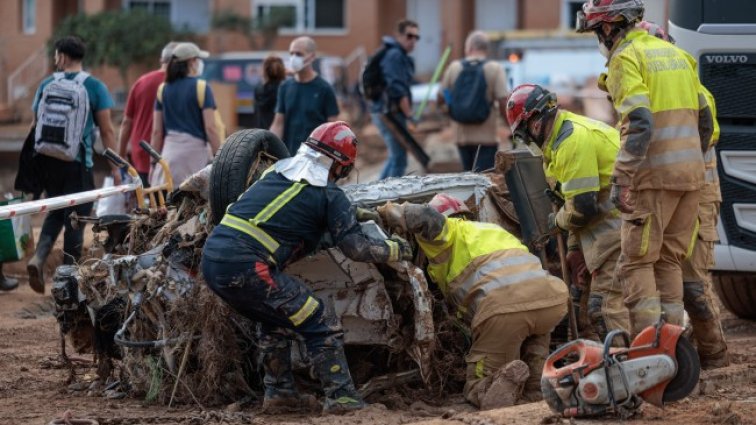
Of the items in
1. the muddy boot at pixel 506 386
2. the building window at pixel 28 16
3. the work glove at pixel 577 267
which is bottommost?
the muddy boot at pixel 506 386

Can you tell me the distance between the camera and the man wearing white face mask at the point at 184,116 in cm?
1145

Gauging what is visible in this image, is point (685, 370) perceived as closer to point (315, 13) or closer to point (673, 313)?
point (673, 313)

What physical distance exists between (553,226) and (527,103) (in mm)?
900

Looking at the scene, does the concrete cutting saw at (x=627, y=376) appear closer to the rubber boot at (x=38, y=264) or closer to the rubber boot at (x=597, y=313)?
the rubber boot at (x=597, y=313)

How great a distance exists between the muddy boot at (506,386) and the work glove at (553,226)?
43.5 inches

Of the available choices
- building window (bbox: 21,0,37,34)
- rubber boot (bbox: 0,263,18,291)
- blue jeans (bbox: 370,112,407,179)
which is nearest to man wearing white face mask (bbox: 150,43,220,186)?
rubber boot (bbox: 0,263,18,291)

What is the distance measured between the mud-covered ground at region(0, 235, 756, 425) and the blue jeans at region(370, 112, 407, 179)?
5378 mm

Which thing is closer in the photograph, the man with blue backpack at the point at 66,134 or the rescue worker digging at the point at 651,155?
the rescue worker digging at the point at 651,155

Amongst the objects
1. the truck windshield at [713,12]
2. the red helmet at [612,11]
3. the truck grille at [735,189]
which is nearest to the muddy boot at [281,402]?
the red helmet at [612,11]

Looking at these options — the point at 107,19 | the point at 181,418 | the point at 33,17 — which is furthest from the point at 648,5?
the point at 33,17

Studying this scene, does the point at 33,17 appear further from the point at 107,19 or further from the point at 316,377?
the point at 316,377

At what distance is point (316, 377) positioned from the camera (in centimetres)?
730

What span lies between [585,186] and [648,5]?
389 centimetres

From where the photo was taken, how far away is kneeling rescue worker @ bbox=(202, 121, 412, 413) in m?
7.05
